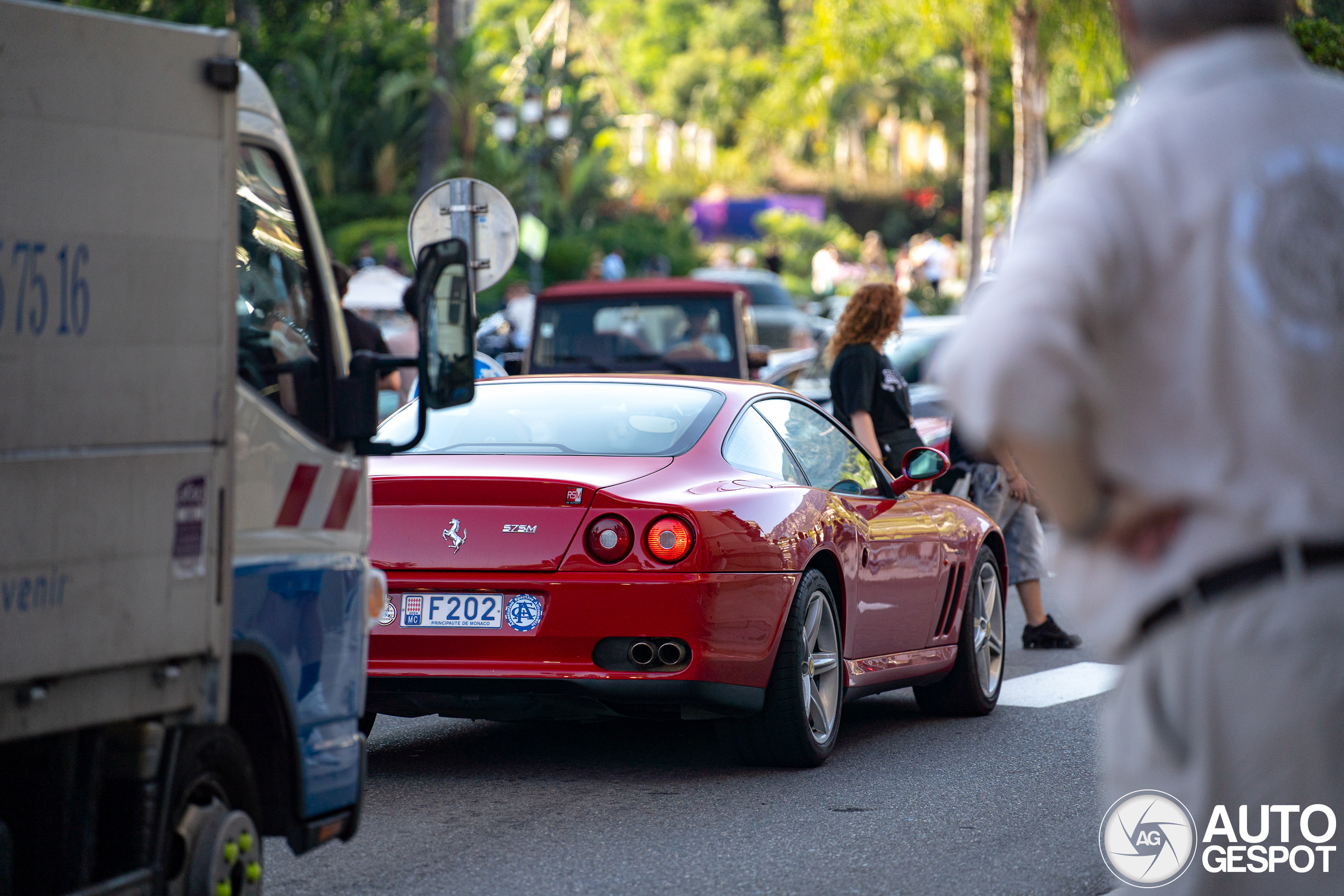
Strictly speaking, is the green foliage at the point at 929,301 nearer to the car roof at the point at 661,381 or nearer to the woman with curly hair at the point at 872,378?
the woman with curly hair at the point at 872,378

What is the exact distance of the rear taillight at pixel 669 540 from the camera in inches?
247

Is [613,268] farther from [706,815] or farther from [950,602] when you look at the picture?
[706,815]

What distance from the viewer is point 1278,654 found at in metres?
2.19

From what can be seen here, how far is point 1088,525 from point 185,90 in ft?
6.69

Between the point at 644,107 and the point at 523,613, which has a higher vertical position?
the point at 644,107

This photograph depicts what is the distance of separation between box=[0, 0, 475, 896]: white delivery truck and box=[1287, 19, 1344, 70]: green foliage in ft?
18.8

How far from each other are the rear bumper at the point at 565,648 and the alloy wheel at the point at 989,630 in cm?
228

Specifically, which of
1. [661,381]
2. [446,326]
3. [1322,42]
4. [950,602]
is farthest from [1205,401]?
[1322,42]

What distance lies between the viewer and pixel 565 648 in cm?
624

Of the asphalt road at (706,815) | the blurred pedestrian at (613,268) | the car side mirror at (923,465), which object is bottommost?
the asphalt road at (706,815)

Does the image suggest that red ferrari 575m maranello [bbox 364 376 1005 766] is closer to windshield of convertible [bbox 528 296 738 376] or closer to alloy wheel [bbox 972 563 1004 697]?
alloy wheel [bbox 972 563 1004 697]

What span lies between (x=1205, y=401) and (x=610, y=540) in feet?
13.6

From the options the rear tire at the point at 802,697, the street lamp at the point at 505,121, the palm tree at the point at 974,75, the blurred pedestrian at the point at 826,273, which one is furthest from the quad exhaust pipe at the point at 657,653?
the blurred pedestrian at the point at 826,273

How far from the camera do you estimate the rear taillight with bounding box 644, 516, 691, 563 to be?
20.6 ft
